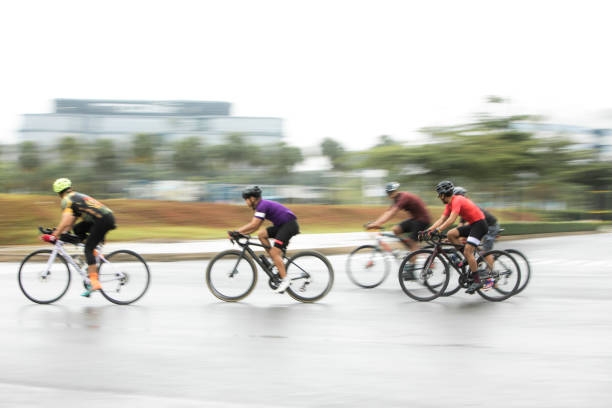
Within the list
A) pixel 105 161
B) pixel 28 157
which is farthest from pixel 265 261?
pixel 28 157

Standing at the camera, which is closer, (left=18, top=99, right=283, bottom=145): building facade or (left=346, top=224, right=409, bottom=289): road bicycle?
(left=346, top=224, right=409, bottom=289): road bicycle

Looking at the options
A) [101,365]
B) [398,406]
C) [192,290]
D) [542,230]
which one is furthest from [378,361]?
[542,230]

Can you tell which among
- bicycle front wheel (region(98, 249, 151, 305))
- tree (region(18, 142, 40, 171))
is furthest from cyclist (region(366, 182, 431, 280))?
tree (region(18, 142, 40, 171))

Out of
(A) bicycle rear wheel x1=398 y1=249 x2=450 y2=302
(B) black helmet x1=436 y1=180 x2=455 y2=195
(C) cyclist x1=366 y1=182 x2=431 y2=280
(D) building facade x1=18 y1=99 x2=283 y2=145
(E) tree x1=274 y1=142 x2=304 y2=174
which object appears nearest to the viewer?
(A) bicycle rear wheel x1=398 y1=249 x2=450 y2=302

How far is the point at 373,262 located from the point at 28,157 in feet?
158

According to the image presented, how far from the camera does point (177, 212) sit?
38062 mm

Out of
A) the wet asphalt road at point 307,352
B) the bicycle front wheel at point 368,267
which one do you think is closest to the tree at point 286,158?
the bicycle front wheel at point 368,267

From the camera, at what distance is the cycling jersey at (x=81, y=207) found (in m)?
7.92

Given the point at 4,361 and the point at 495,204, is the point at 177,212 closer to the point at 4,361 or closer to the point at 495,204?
the point at 495,204

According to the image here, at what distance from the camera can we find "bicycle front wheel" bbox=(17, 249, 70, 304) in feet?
26.9

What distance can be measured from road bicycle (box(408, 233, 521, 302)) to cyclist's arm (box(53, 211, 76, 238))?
4.65 m

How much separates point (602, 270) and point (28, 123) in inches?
3896

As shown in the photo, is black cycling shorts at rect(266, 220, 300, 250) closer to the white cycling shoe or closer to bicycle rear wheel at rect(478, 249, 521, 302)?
the white cycling shoe

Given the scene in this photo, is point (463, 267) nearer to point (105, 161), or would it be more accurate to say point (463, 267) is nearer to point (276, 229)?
point (276, 229)
